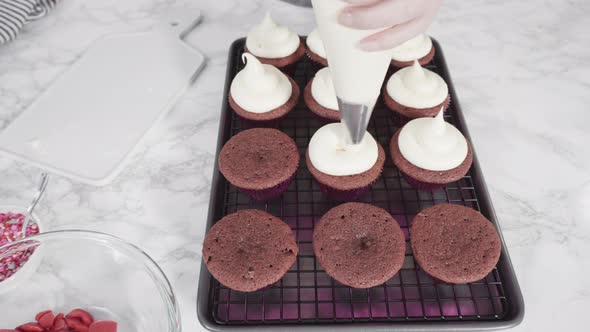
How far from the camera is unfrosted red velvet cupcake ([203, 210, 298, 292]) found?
101 centimetres

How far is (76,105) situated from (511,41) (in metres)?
1.51

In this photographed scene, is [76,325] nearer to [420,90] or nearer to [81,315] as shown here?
[81,315]

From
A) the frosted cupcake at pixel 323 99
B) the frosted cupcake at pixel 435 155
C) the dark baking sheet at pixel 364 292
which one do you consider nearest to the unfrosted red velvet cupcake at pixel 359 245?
the dark baking sheet at pixel 364 292

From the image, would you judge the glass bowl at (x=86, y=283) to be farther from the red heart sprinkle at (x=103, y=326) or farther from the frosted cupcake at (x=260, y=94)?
the frosted cupcake at (x=260, y=94)

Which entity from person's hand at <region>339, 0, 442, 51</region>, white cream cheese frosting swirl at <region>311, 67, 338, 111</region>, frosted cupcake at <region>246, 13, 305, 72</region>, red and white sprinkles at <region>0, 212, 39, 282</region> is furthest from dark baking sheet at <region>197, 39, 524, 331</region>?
person's hand at <region>339, 0, 442, 51</region>

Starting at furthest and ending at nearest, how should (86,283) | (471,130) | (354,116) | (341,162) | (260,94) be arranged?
1. (471,130)
2. (260,94)
3. (341,162)
4. (86,283)
5. (354,116)

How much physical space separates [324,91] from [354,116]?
1.39 ft

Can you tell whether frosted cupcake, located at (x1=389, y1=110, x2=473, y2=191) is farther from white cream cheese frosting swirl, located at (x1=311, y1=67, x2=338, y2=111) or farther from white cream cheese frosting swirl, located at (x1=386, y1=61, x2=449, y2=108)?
white cream cheese frosting swirl, located at (x1=311, y1=67, x2=338, y2=111)

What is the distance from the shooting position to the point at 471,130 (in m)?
1.42

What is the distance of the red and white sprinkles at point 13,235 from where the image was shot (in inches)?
39.9

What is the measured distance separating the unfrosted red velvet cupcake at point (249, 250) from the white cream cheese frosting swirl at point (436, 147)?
1.28 feet

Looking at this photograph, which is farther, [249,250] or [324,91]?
[324,91]

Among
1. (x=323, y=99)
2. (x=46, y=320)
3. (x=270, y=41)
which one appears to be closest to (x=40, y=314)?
(x=46, y=320)

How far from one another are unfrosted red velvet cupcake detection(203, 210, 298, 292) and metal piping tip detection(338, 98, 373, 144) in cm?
28
